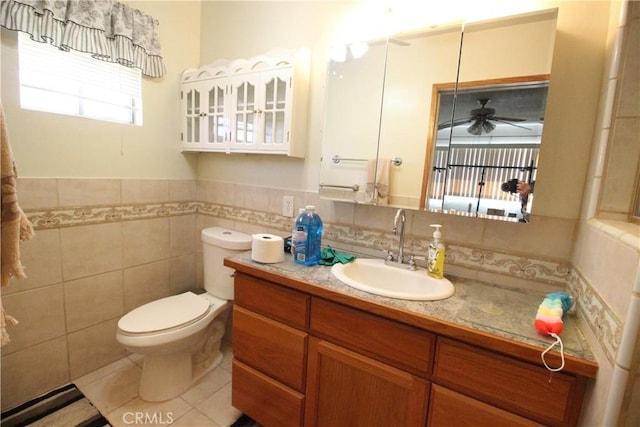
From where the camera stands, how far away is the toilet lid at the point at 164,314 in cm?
144

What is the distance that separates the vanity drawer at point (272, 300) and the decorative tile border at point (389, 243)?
51 centimetres

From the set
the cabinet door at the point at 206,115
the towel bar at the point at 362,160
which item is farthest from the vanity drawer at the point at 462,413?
the cabinet door at the point at 206,115

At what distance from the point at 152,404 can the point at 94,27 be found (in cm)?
198

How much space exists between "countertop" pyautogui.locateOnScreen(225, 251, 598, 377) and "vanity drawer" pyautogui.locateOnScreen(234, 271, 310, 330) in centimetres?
4

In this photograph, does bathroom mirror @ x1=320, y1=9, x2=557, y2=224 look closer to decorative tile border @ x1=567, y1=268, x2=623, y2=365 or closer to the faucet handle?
the faucet handle

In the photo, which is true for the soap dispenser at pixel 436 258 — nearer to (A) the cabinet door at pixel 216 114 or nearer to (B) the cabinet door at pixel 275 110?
(B) the cabinet door at pixel 275 110

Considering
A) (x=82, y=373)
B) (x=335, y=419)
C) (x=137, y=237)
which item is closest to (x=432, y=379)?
(x=335, y=419)

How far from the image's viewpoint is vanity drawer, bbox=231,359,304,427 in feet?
4.01

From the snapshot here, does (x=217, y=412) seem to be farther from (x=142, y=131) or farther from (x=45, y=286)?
(x=142, y=131)

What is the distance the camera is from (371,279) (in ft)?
4.38

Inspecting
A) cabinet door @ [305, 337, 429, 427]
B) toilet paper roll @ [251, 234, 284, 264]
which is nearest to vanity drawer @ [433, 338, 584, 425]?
cabinet door @ [305, 337, 429, 427]

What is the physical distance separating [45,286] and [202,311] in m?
0.78

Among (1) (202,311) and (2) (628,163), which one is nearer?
(2) (628,163)

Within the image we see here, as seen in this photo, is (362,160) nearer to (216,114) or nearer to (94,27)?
(216,114)
